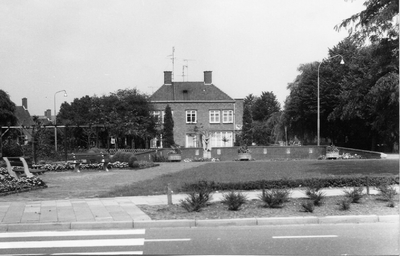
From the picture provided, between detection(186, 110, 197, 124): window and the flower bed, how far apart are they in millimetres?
45680

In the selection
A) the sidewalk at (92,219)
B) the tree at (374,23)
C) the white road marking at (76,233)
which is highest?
the tree at (374,23)

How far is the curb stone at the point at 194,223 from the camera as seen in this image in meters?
10.3

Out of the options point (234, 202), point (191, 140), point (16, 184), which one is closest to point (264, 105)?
point (191, 140)

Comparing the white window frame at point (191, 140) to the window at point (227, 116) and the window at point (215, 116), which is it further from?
the window at point (227, 116)

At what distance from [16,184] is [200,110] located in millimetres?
47432

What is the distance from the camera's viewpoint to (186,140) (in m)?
59.6

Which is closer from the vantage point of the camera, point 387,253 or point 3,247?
point 387,253

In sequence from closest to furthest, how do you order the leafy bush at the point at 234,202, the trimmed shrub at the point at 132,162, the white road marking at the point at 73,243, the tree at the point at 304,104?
the white road marking at the point at 73,243 < the leafy bush at the point at 234,202 < the trimmed shrub at the point at 132,162 < the tree at the point at 304,104

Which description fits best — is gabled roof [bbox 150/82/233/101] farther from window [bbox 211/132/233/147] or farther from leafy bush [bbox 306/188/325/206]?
leafy bush [bbox 306/188/325/206]

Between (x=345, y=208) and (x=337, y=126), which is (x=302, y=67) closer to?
(x=337, y=126)

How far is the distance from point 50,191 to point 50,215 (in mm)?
5178

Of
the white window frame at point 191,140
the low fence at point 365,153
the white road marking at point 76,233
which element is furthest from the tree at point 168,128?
the white road marking at point 76,233

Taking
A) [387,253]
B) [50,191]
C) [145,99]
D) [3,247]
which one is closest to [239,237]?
[387,253]

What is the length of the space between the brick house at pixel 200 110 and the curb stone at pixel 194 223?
48.5 meters
